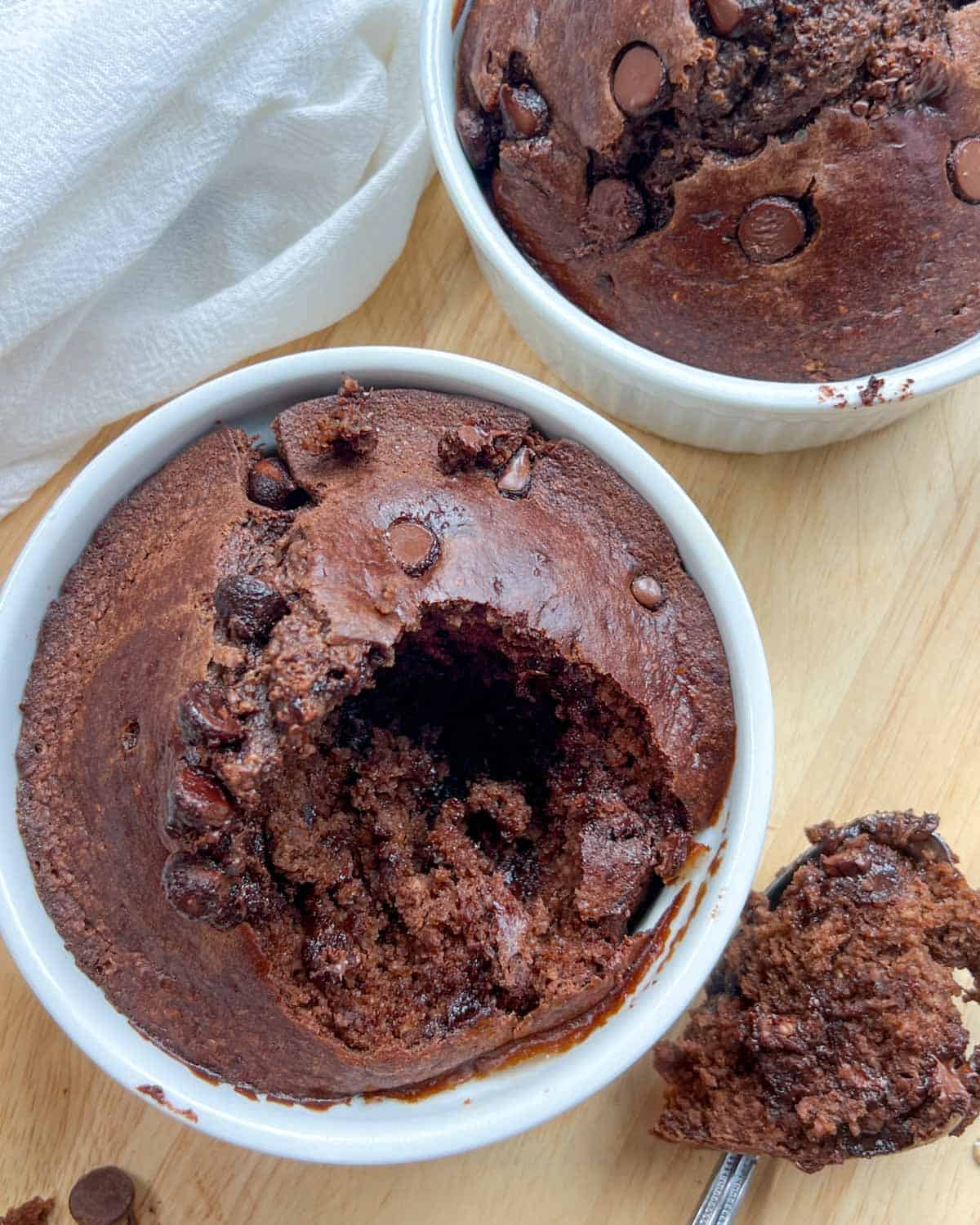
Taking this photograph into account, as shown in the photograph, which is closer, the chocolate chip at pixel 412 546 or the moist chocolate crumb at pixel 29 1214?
the chocolate chip at pixel 412 546

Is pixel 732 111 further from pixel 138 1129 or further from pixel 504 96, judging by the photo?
pixel 138 1129

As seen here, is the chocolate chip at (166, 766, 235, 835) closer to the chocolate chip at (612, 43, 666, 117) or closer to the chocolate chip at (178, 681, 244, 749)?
the chocolate chip at (178, 681, 244, 749)

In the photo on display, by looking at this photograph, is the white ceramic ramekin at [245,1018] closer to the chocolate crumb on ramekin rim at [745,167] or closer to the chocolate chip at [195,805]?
the chocolate crumb on ramekin rim at [745,167]

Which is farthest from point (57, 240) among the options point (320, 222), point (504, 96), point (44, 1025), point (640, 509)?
point (44, 1025)

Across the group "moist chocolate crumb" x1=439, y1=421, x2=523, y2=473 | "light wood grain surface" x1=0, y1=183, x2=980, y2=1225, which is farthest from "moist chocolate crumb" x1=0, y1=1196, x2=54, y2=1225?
"moist chocolate crumb" x1=439, y1=421, x2=523, y2=473

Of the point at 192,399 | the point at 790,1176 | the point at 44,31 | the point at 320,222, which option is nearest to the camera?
the point at 192,399

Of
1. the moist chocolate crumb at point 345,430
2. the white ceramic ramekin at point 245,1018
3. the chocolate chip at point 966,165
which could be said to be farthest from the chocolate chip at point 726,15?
the moist chocolate crumb at point 345,430
